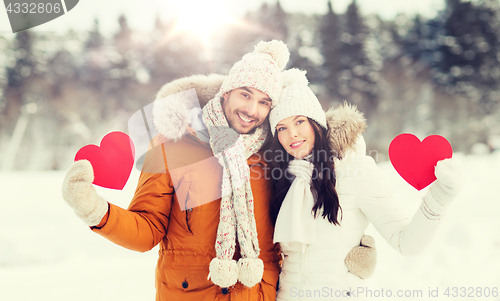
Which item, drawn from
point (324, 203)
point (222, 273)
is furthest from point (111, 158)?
point (324, 203)

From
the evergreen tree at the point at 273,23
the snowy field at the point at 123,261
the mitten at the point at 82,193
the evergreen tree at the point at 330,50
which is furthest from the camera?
the evergreen tree at the point at 273,23

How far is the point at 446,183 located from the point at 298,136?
2.52 ft

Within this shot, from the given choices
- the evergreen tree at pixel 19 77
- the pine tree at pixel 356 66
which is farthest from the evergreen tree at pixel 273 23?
the evergreen tree at pixel 19 77

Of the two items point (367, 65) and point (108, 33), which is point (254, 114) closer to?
point (367, 65)

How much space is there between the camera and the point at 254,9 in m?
18.8

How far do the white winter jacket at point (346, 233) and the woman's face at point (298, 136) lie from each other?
17cm

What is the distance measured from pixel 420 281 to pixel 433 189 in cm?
306

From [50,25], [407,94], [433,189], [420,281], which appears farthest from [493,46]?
[50,25]

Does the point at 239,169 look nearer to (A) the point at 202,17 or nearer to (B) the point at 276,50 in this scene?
(B) the point at 276,50

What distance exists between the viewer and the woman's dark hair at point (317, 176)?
1732mm

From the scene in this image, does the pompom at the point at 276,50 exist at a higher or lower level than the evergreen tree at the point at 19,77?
lower

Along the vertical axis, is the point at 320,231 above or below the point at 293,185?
below

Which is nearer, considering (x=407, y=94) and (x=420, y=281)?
(x=420, y=281)

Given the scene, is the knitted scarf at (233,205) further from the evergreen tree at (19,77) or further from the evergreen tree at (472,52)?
the evergreen tree at (19,77)
